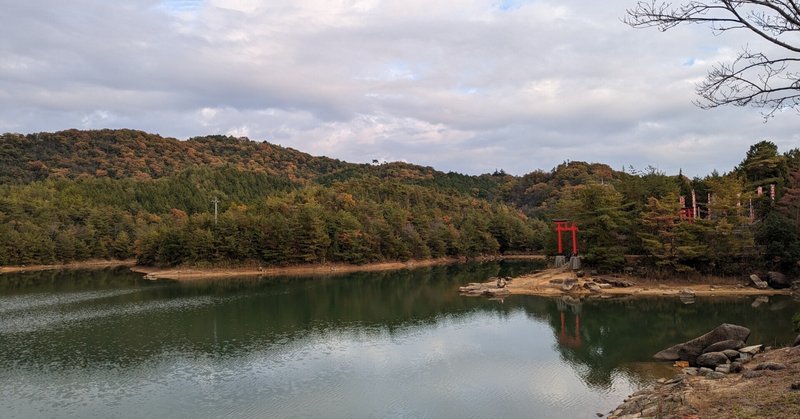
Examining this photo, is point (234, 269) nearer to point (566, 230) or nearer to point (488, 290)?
point (488, 290)

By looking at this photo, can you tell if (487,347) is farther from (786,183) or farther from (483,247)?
(483,247)

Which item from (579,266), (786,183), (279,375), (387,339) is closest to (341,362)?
(279,375)

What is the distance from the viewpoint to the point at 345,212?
63531 millimetres

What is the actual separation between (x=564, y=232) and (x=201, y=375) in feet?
114

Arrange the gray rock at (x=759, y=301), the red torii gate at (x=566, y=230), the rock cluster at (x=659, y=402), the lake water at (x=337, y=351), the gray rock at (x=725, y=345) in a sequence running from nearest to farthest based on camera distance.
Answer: the rock cluster at (x=659, y=402)
the lake water at (x=337, y=351)
the gray rock at (x=725, y=345)
the gray rock at (x=759, y=301)
the red torii gate at (x=566, y=230)

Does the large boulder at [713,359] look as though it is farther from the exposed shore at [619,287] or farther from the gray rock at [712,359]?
the exposed shore at [619,287]

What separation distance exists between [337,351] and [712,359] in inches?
529

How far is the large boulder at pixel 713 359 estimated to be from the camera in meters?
16.5

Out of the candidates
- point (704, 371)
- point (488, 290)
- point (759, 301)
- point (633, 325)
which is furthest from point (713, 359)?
point (488, 290)

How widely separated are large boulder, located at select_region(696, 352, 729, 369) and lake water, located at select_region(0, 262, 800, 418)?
138cm

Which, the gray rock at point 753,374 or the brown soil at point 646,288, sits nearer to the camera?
the gray rock at point 753,374

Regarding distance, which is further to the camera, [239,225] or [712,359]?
[239,225]

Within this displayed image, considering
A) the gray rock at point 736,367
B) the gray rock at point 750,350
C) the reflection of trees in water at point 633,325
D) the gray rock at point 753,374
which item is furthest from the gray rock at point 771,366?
the reflection of trees in water at point 633,325

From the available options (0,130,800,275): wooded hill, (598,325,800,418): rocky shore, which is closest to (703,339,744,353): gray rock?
(598,325,800,418): rocky shore
